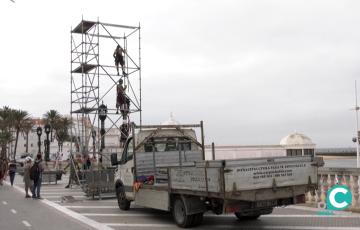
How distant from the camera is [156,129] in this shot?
14633mm

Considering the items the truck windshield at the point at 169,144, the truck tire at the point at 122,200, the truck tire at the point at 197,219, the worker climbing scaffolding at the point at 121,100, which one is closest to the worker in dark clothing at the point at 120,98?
the worker climbing scaffolding at the point at 121,100

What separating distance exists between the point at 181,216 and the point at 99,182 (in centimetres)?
866

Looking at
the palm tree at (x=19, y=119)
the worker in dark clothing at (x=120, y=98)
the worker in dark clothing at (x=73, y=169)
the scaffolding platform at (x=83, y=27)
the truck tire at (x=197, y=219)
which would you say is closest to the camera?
the truck tire at (x=197, y=219)

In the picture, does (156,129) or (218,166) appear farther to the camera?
(156,129)

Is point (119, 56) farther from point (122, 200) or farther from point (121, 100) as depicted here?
point (122, 200)

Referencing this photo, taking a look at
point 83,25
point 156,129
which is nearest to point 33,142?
point 83,25

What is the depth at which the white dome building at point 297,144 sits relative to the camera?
22109 mm

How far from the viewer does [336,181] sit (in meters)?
13.9

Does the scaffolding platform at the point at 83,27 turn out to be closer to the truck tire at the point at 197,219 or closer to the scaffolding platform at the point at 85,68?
the scaffolding platform at the point at 85,68

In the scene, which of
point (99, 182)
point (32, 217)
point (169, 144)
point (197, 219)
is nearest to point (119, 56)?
point (99, 182)

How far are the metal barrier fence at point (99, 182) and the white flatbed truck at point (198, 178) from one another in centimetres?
479

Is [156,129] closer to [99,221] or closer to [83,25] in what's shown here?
[99,221]

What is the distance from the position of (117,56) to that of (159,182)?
13.1 metres

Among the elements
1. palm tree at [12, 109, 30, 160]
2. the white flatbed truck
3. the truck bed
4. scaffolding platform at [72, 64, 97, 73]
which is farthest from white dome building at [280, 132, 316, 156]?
palm tree at [12, 109, 30, 160]
